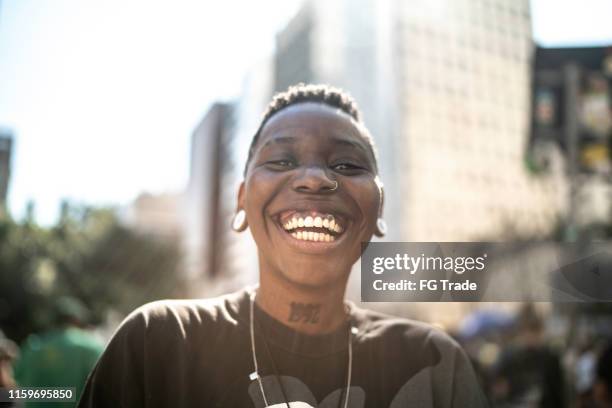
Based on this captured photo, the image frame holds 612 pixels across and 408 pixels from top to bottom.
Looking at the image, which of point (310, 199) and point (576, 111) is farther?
point (576, 111)

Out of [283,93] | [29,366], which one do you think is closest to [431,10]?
[283,93]

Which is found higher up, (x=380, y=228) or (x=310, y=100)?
(x=310, y=100)

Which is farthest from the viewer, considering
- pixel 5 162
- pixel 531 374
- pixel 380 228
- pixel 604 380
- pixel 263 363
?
pixel 531 374

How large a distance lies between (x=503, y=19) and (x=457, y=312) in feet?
3.37

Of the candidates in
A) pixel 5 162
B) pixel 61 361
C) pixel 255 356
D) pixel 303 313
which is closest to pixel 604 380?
pixel 303 313

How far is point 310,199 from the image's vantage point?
162 cm

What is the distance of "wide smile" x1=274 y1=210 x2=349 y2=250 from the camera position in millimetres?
1617

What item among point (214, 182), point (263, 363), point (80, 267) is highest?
point (214, 182)

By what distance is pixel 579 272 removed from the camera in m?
1.68

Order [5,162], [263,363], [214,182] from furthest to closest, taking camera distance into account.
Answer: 1. [214,182]
2. [5,162]
3. [263,363]

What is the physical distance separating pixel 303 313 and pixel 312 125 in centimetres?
53

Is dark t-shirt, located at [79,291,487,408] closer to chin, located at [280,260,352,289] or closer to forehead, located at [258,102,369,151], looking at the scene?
chin, located at [280,260,352,289]

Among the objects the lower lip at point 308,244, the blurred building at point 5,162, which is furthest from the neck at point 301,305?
the blurred building at point 5,162

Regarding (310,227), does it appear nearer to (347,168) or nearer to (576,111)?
(347,168)
